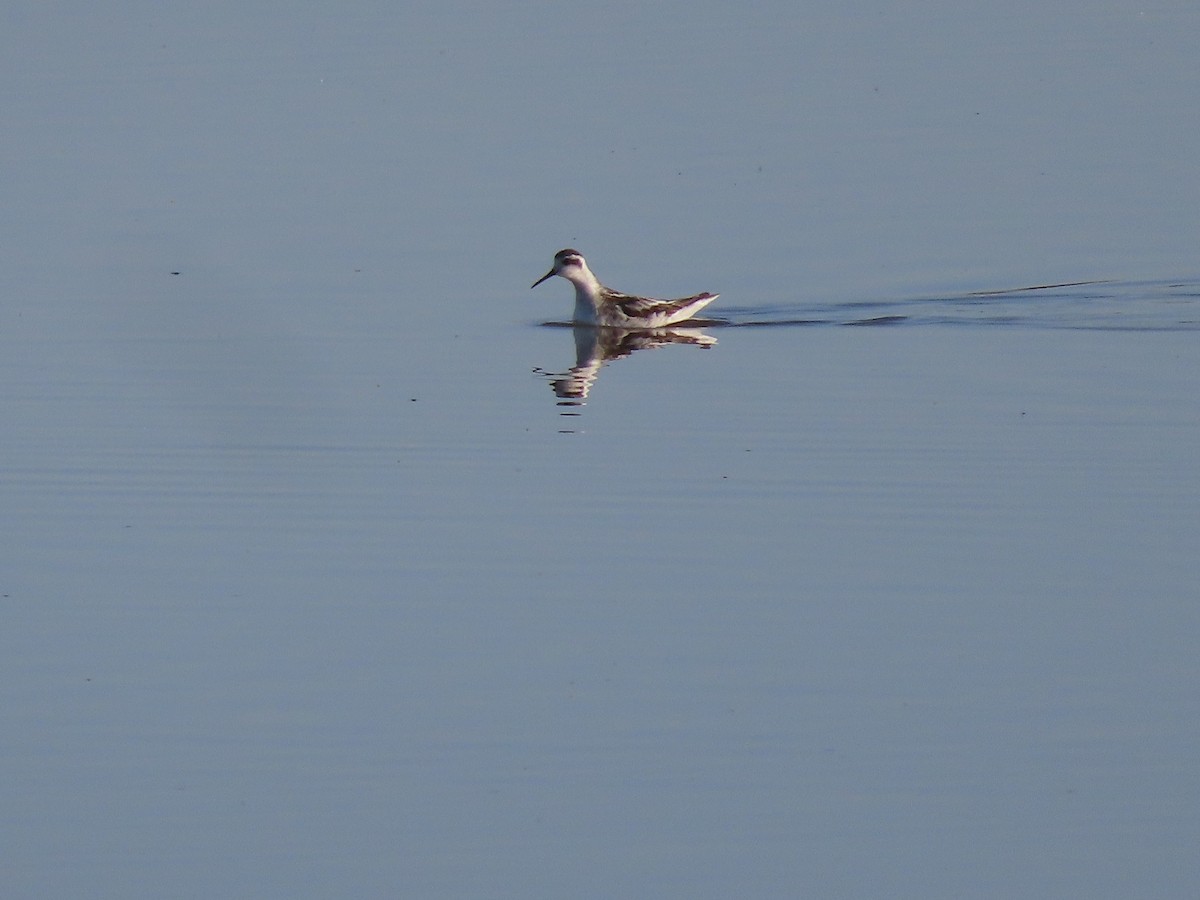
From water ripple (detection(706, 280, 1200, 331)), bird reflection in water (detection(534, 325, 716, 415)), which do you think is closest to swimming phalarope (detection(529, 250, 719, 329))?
bird reflection in water (detection(534, 325, 716, 415))

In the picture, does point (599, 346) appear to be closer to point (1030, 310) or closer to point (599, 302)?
point (599, 302)

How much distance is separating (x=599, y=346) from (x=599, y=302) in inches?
31.4

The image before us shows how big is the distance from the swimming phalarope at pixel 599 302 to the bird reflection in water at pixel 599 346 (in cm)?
8

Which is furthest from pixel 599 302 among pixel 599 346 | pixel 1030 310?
pixel 1030 310

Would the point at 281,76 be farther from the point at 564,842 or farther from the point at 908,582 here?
the point at 564,842

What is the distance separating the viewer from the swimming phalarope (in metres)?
17.7

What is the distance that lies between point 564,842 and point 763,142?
15.4 metres

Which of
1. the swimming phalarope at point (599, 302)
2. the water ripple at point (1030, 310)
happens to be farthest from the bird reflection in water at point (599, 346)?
the water ripple at point (1030, 310)

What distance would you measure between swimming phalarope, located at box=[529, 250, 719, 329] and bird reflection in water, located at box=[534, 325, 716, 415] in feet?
0.26

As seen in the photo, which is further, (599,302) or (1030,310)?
(599,302)

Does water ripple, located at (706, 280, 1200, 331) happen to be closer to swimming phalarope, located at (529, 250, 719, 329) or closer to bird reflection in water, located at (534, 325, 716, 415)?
bird reflection in water, located at (534, 325, 716, 415)

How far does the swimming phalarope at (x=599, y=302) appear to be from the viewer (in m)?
17.7

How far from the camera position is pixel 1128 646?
901 centimetres

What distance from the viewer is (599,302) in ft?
58.5
